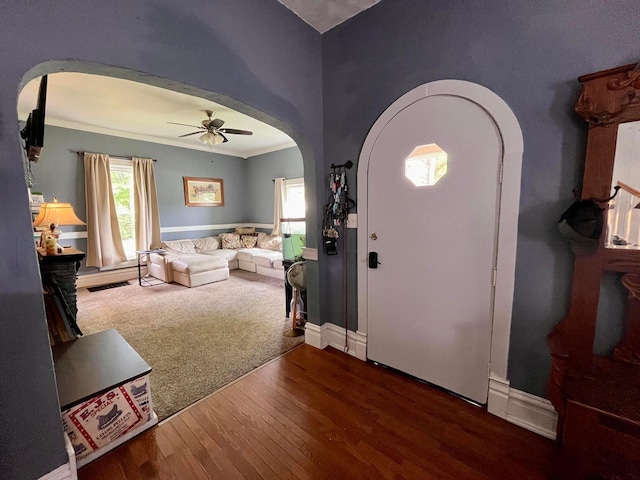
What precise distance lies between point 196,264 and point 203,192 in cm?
233

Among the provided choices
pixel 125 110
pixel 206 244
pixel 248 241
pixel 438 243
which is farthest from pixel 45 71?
pixel 248 241

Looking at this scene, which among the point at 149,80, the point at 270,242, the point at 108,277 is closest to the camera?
the point at 149,80

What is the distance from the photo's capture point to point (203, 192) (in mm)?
6297

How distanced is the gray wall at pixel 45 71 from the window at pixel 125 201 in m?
4.64

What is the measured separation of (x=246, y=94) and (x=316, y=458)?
227 cm

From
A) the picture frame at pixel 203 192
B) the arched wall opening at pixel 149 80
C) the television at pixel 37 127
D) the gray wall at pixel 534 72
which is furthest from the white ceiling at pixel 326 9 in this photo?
the picture frame at pixel 203 192

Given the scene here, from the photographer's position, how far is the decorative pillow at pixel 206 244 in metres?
5.99

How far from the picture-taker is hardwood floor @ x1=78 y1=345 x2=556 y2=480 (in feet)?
4.50

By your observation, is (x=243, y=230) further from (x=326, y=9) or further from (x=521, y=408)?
(x=521, y=408)

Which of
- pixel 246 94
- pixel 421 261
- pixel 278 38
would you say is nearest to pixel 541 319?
pixel 421 261

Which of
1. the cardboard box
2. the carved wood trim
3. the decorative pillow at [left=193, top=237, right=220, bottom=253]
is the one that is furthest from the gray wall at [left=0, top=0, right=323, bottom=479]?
the decorative pillow at [left=193, top=237, right=220, bottom=253]

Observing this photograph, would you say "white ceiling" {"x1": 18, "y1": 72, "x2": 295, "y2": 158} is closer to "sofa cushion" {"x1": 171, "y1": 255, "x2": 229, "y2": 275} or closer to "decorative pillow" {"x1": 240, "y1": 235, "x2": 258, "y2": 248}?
"decorative pillow" {"x1": 240, "y1": 235, "x2": 258, "y2": 248}

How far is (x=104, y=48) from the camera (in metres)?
1.19

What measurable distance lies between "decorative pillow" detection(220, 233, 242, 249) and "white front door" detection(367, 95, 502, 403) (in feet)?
15.9
